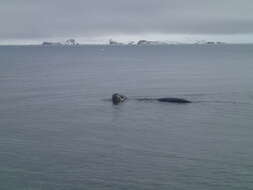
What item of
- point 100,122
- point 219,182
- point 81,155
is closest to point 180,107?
point 100,122

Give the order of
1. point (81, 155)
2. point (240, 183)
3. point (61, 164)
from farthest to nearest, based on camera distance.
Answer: point (81, 155) → point (61, 164) → point (240, 183)

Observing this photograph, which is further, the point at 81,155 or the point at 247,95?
the point at 247,95

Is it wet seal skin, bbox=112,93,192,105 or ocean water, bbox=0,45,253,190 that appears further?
wet seal skin, bbox=112,93,192,105

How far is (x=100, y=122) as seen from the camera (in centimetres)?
6406

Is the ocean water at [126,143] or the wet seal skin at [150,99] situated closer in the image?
the ocean water at [126,143]

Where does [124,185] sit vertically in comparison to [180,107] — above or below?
below

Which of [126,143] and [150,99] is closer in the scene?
[126,143]

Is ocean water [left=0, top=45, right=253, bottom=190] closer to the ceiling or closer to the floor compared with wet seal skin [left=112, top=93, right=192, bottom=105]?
closer to the floor

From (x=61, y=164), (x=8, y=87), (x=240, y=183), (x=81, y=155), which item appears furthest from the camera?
(x=8, y=87)

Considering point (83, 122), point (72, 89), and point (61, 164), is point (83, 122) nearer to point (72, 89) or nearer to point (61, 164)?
point (61, 164)

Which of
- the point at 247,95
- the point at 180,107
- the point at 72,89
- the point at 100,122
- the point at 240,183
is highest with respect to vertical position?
the point at 72,89

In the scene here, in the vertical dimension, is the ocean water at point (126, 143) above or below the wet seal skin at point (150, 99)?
below

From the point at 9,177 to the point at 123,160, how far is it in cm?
1045

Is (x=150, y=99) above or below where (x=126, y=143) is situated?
above
